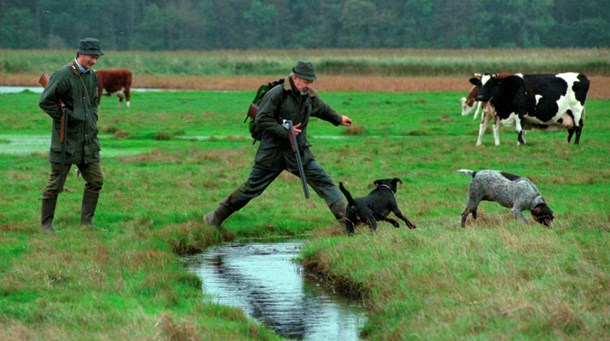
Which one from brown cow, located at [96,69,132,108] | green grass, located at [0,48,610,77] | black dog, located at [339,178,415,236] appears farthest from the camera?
green grass, located at [0,48,610,77]

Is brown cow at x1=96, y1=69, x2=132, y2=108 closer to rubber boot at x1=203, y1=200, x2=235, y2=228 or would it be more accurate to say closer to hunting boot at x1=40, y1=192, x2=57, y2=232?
rubber boot at x1=203, y1=200, x2=235, y2=228

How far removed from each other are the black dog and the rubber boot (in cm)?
169

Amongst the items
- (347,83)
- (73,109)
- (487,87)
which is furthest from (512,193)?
(347,83)

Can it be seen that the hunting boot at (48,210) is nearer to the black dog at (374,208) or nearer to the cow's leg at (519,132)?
the black dog at (374,208)

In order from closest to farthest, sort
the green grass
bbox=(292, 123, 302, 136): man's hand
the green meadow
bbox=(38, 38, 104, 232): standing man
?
the green meadow → bbox=(292, 123, 302, 136): man's hand → bbox=(38, 38, 104, 232): standing man → the green grass

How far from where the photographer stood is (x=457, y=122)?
1204 inches

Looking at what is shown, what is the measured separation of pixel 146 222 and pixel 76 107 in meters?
1.97

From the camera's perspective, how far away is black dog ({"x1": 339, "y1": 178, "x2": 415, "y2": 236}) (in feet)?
38.8

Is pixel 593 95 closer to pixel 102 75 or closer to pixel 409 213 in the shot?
pixel 102 75

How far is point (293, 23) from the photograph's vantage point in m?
115

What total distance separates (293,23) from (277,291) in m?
106

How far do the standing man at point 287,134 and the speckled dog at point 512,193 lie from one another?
5.35 feet

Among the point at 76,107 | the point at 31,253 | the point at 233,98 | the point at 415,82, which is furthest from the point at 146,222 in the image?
the point at 415,82

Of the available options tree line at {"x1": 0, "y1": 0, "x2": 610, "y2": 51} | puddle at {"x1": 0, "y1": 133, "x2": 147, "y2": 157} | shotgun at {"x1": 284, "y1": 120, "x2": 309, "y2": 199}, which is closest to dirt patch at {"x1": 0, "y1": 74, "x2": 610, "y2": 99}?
puddle at {"x1": 0, "y1": 133, "x2": 147, "y2": 157}
